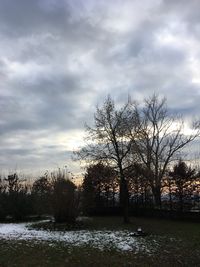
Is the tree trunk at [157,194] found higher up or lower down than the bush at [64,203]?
higher up

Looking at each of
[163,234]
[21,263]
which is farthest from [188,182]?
[21,263]

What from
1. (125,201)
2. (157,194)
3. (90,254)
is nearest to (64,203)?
(125,201)

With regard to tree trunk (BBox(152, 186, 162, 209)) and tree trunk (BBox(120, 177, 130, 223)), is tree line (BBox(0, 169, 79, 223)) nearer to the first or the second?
tree trunk (BBox(120, 177, 130, 223))

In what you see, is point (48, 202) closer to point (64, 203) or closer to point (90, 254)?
point (64, 203)

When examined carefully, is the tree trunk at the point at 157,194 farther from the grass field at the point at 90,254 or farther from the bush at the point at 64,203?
the grass field at the point at 90,254

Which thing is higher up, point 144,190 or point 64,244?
point 144,190

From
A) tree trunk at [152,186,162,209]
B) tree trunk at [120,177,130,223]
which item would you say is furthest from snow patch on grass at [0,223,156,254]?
tree trunk at [152,186,162,209]

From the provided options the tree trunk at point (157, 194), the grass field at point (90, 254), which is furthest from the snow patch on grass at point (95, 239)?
the tree trunk at point (157, 194)

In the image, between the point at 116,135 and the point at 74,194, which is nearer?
the point at 74,194

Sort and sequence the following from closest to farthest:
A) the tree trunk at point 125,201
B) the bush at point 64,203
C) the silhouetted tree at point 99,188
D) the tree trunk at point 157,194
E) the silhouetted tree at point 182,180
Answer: the bush at point 64,203, the tree trunk at point 125,201, the silhouetted tree at point 182,180, the silhouetted tree at point 99,188, the tree trunk at point 157,194

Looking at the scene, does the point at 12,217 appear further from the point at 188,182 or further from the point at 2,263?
the point at 2,263

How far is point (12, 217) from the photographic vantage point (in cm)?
3331

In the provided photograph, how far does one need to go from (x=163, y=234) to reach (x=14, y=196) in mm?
Result: 15485

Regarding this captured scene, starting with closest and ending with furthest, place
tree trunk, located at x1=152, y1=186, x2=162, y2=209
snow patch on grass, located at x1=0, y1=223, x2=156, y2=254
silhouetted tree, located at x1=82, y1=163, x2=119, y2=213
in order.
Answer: snow patch on grass, located at x1=0, y1=223, x2=156, y2=254 < silhouetted tree, located at x1=82, y1=163, x2=119, y2=213 < tree trunk, located at x1=152, y1=186, x2=162, y2=209
